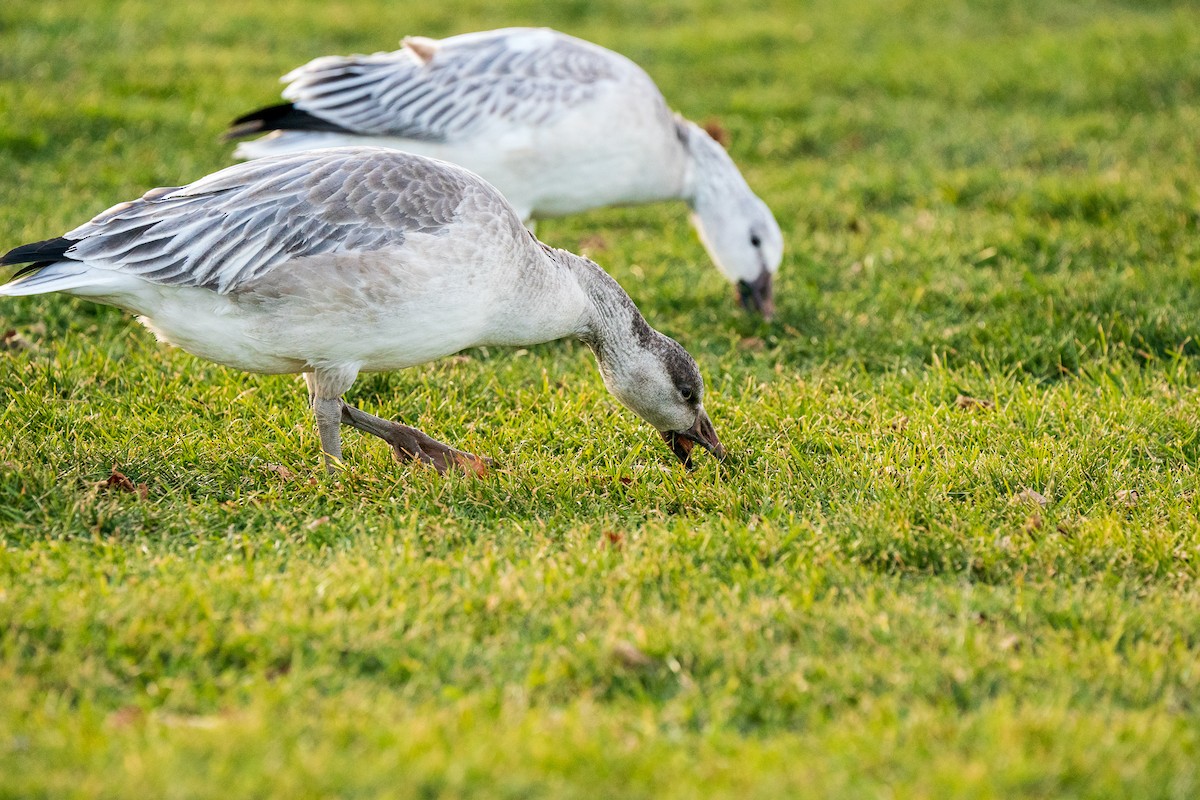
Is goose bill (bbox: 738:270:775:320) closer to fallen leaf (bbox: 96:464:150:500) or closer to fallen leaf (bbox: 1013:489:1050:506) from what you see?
fallen leaf (bbox: 1013:489:1050:506)

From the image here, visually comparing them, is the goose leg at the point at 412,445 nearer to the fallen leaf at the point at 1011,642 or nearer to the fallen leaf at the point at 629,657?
the fallen leaf at the point at 629,657

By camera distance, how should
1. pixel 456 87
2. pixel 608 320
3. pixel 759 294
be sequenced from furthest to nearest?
pixel 456 87 → pixel 759 294 → pixel 608 320

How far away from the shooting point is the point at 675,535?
486 centimetres

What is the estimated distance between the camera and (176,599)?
4.14 m

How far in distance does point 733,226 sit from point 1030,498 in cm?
339

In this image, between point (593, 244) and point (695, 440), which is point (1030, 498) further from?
point (593, 244)

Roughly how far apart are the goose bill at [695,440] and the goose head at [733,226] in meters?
2.01

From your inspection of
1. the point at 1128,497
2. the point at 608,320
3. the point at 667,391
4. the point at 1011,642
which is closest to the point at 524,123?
the point at 608,320

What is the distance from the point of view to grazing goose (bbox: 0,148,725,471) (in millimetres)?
5055

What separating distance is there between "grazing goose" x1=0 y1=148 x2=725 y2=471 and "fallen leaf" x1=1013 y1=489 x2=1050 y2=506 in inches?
85.4

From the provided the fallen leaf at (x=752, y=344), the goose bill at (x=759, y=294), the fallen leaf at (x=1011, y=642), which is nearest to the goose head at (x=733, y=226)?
the goose bill at (x=759, y=294)

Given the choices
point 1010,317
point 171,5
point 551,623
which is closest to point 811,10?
point 171,5

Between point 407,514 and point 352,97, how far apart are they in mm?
3928

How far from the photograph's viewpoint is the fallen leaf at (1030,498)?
5.21 m
